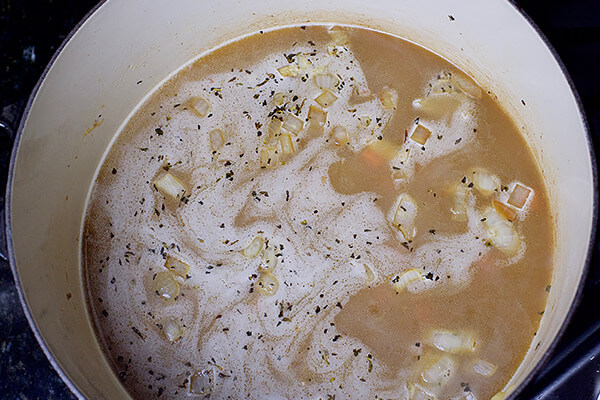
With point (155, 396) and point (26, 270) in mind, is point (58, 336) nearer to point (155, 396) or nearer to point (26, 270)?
point (26, 270)

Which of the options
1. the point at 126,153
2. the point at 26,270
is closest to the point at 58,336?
the point at 26,270

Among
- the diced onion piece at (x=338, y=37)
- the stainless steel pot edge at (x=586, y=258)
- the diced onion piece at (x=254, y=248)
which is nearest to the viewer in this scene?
the stainless steel pot edge at (x=586, y=258)

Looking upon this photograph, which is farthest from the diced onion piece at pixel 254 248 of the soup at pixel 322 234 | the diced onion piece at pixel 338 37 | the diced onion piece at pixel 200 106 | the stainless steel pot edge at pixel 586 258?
the stainless steel pot edge at pixel 586 258

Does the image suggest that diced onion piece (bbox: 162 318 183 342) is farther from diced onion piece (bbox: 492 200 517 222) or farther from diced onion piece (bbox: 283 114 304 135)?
diced onion piece (bbox: 492 200 517 222)

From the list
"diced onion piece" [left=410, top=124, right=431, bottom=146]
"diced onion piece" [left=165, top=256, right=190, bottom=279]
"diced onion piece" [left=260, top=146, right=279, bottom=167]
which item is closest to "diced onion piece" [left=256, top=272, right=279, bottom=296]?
"diced onion piece" [left=165, top=256, right=190, bottom=279]

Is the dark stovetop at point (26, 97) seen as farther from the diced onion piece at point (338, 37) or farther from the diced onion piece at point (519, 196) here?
the diced onion piece at point (338, 37)

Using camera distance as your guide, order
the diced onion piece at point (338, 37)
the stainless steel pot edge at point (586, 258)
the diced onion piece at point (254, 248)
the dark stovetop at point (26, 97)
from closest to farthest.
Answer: the stainless steel pot edge at point (586, 258), the dark stovetop at point (26, 97), the diced onion piece at point (254, 248), the diced onion piece at point (338, 37)

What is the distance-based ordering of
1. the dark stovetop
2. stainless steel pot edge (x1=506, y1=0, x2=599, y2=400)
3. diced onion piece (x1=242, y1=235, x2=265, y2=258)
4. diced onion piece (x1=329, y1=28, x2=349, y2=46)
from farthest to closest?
1. diced onion piece (x1=329, y1=28, x2=349, y2=46)
2. diced onion piece (x1=242, y1=235, x2=265, y2=258)
3. the dark stovetop
4. stainless steel pot edge (x1=506, y1=0, x2=599, y2=400)
